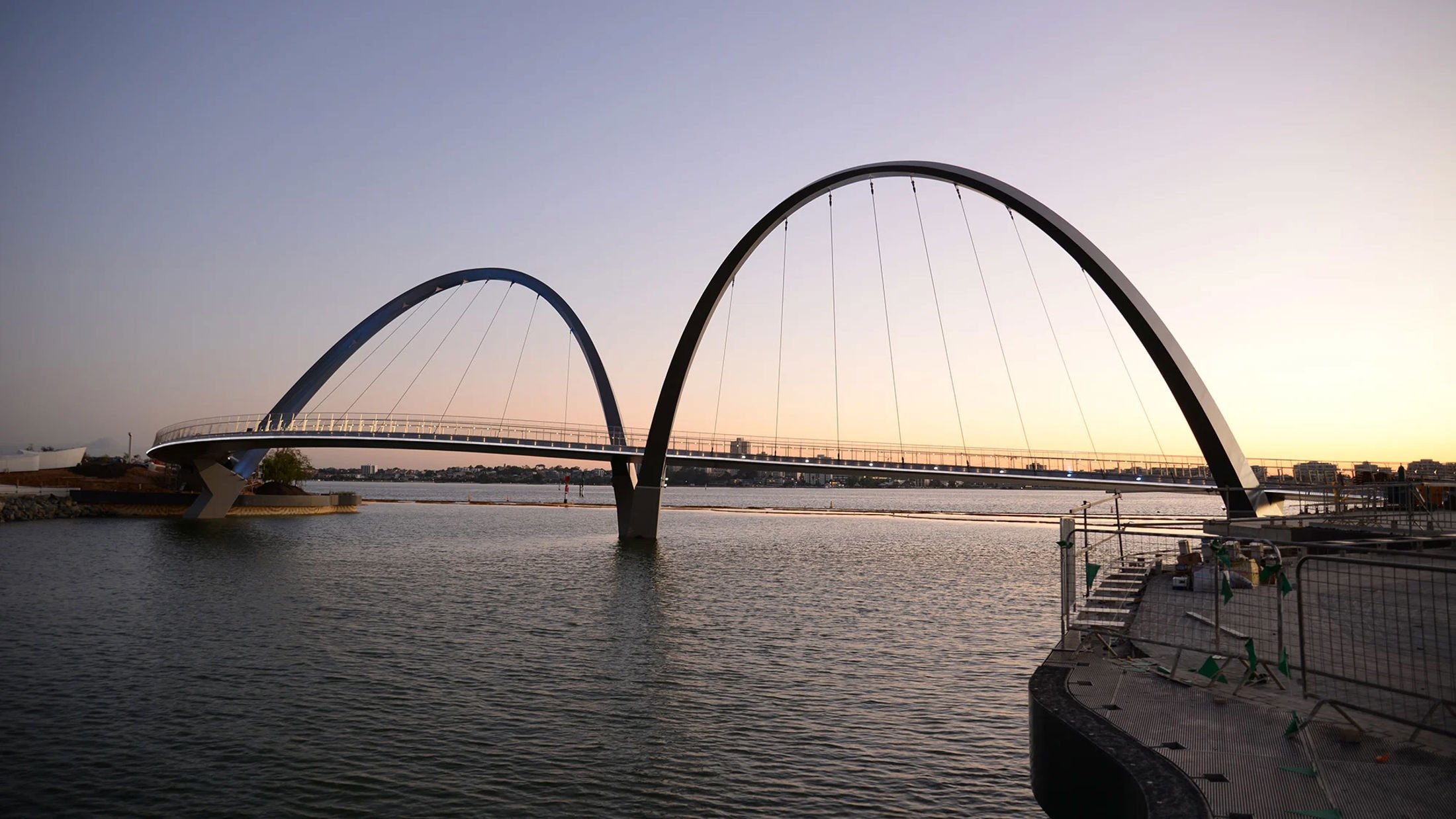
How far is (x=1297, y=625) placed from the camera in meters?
10.5

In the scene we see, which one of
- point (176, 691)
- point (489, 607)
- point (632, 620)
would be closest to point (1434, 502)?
point (632, 620)

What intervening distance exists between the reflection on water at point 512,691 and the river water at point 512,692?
6 centimetres

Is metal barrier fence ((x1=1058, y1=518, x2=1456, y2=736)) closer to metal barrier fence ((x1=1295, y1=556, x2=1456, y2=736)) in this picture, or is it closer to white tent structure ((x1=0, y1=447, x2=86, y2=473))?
metal barrier fence ((x1=1295, y1=556, x2=1456, y2=736))

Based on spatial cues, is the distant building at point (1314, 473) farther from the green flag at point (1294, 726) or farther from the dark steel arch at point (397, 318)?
the dark steel arch at point (397, 318)

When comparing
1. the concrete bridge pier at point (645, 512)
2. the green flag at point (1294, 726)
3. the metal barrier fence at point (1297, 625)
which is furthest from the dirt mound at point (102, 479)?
the green flag at point (1294, 726)

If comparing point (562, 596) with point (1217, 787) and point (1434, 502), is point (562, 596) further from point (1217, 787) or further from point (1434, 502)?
point (1434, 502)

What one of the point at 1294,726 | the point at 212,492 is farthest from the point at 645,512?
the point at 1294,726

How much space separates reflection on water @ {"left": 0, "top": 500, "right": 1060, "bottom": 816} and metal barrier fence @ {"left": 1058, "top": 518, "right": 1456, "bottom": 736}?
90.5 inches

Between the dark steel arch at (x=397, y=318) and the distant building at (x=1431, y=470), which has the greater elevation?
the dark steel arch at (x=397, y=318)

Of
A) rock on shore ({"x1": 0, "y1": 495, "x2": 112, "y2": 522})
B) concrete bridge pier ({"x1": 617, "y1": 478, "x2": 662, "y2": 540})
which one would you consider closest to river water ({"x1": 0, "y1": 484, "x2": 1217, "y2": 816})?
concrete bridge pier ({"x1": 617, "y1": 478, "x2": 662, "y2": 540})

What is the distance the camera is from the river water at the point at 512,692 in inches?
363

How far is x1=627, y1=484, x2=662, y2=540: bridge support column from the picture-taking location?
166 ft

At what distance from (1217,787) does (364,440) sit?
188 ft

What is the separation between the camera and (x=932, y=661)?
52.2 feet
